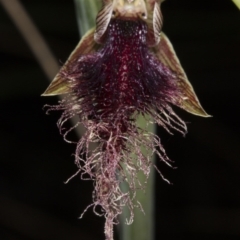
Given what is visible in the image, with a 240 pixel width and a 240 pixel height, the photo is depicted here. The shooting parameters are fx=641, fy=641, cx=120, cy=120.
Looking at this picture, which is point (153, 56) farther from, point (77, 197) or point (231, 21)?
point (77, 197)

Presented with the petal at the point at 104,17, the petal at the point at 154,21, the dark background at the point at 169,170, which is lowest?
the dark background at the point at 169,170

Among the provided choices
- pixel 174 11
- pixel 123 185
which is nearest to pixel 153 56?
pixel 123 185

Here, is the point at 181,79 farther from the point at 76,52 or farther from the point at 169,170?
the point at 169,170

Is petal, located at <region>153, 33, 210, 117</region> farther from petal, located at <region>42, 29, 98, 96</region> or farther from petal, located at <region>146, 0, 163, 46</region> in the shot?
petal, located at <region>42, 29, 98, 96</region>

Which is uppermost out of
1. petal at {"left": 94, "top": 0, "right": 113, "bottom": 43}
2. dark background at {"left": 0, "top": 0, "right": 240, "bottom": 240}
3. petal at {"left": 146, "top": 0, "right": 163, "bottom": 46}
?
petal at {"left": 94, "top": 0, "right": 113, "bottom": 43}

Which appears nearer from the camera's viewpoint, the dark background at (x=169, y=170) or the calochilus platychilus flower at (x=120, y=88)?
the calochilus platychilus flower at (x=120, y=88)

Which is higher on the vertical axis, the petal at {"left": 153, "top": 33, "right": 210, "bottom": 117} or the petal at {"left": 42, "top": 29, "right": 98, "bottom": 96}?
the petal at {"left": 42, "top": 29, "right": 98, "bottom": 96}

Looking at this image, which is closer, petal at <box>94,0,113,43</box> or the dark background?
petal at <box>94,0,113,43</box>

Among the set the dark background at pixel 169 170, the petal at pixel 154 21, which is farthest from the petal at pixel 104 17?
the dark background at pixel 169 170

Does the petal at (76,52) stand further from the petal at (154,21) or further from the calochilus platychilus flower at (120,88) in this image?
the petal at (154,21)

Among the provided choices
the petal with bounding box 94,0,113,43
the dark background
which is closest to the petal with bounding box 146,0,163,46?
the petal with bounding box 94,0,113,43
